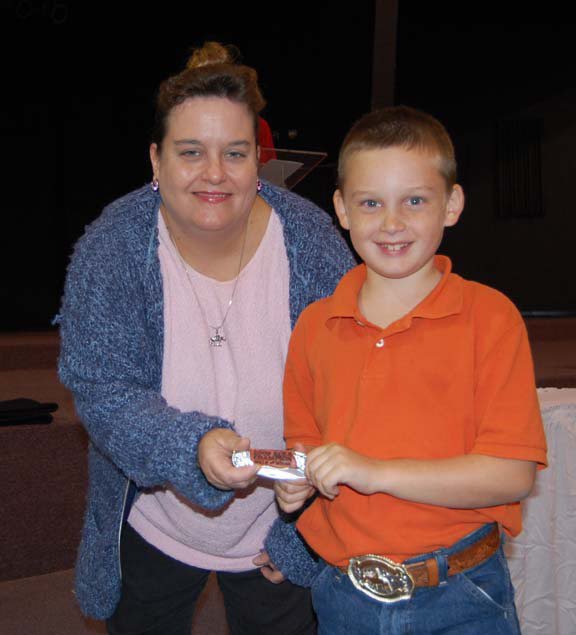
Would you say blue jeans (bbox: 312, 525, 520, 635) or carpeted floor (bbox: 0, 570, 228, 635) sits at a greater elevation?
blue jeans (bbox: 312, 525, 520, 635)

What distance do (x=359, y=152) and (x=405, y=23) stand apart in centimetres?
552

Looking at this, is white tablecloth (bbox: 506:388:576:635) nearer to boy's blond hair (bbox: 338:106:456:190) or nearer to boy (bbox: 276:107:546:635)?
boy (bbox: 276:107:546:635)

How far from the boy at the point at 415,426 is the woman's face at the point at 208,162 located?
27cm

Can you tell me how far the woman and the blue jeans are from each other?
31 cm

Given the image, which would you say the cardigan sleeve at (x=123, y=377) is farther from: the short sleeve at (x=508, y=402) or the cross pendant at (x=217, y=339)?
the short sleeve at (x=508, y=402)

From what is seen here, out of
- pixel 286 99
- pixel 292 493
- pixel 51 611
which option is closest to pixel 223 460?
pixel 292 493

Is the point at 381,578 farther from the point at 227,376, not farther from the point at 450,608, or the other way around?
the point at 227,376

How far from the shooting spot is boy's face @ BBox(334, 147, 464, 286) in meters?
1.11

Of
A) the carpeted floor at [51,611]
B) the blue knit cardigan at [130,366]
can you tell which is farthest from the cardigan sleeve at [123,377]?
the carpeted floor at [51,611]

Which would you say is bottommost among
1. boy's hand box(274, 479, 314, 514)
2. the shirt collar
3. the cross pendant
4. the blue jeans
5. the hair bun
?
the blue jeans

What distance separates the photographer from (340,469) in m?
1.00

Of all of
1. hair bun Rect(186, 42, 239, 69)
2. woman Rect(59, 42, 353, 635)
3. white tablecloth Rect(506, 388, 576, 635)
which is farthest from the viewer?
white tablecloth Rect(506, 388, 576, 635)

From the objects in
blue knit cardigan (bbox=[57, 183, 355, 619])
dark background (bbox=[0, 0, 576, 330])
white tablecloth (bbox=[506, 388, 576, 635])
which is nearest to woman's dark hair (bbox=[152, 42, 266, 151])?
blue knit cardigan (bbox=[57, 183, 355, 619])

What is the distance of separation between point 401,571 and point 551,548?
0.96 m
